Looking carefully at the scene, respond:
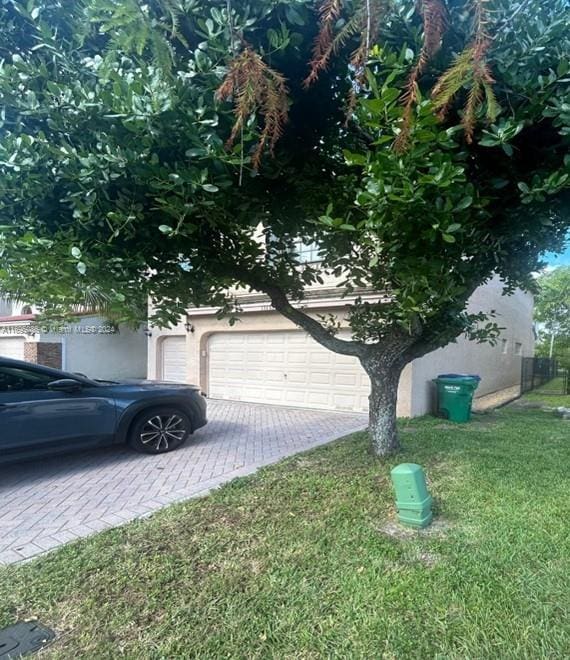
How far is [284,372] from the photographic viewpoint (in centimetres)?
1039

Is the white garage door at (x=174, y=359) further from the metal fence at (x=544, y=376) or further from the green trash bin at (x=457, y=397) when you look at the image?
the metal fence at (x=544, y=376)

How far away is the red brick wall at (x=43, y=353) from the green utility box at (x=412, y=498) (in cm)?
1347

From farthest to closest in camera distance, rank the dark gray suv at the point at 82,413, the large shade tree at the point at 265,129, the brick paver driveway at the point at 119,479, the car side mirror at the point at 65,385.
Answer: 1. the car side mirror at the point at 65,385
2. the dark gray suv at the point at 82,413
3. the brick paver driveway at the point at 119,479
4. the large shade tree at the point at 265,129

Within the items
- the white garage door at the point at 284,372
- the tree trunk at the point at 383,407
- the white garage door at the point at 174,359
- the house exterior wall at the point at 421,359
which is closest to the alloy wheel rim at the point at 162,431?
the house exterior wall at the point at 421,359

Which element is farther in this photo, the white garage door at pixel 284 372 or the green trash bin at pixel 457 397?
the white garage door at pixel 284 372

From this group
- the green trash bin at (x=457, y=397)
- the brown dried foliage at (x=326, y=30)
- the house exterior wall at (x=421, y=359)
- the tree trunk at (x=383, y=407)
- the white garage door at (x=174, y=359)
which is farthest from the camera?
the white garage door at (x=174, y=359)

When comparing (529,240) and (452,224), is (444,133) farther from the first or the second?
(529,240)

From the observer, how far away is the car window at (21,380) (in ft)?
16.4

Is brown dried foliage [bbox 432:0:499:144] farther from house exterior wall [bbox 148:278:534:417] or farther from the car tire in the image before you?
house exterior wall [bbox 148:278:534:417]

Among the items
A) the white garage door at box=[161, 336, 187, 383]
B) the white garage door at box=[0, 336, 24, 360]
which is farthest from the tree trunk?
the white garage door at box=[0, 336, 24, 360]

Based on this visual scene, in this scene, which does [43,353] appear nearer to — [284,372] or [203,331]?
[203,331]

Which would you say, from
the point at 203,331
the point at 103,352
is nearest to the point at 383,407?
the point at 203,331

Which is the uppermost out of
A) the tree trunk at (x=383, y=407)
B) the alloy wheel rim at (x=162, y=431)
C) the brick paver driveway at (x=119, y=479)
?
the tree trunk at (x=383, y=407)

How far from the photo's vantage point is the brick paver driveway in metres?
3.76
